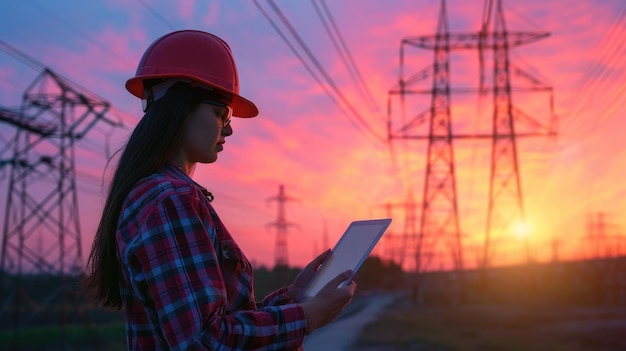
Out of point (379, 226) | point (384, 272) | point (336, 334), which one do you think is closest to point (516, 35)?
point (336, 334)

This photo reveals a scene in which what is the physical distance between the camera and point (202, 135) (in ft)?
Result: 6.75

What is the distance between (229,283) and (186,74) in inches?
20.9

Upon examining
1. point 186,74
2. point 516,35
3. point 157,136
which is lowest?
point 157,136

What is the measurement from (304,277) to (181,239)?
2.63ft

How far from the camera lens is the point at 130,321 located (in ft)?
6.36

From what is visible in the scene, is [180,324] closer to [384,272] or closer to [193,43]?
[193,43]

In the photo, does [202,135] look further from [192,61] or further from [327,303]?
[327,303]

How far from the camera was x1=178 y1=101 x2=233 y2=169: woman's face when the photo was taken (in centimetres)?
205

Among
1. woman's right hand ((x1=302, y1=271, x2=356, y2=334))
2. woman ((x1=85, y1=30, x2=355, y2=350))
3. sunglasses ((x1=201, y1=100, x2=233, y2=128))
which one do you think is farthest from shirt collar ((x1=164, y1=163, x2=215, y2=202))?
woman's right hand ((x1=302, y1=271, x2=356, y2=334))

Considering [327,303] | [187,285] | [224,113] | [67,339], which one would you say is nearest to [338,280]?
[327,303]

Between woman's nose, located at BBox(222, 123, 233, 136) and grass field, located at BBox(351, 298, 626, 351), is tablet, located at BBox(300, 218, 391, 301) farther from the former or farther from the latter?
grass field, located at BBox(351, 298, 626, 351)

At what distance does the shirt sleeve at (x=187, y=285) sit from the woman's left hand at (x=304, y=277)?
1.92ft

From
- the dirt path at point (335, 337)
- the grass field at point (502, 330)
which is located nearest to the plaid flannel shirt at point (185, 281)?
the dirt path at point (335, 337)

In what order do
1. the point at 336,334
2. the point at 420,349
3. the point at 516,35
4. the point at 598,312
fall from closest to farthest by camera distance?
the point at 420,349
the point at 336,334
the point at 516,35
the point at 598,312
